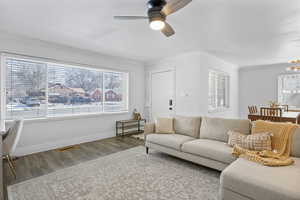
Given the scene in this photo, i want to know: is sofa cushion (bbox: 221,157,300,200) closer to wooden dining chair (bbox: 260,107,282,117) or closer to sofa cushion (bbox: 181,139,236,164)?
sofa cushion (bbox: 181,139,236,164)

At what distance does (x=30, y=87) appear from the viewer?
11.2ft

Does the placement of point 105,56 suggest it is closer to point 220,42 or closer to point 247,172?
point 220,42

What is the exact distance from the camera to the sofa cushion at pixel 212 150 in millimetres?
2194

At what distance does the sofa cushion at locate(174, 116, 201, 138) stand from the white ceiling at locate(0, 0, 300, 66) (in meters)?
1.75

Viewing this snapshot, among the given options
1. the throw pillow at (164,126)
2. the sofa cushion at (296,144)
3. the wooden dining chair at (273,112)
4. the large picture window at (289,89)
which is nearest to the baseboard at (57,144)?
the throw pillow at (164,126)

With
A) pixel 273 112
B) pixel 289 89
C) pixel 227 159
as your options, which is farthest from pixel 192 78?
pixel 289 89

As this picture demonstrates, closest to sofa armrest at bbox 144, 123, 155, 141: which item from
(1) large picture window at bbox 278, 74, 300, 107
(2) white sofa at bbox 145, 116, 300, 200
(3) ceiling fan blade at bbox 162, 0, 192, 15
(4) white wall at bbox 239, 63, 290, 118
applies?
(2) white sofa at bbox 145, 116, 300, 200

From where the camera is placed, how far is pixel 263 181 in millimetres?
1444

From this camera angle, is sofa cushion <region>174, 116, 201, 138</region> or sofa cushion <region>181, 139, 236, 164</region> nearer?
sofa cushion <region>181, 139, 236, 164</region>

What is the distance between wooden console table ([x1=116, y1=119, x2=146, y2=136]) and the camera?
4.86 meters

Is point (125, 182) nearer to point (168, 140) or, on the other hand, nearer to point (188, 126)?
point (168, 140)

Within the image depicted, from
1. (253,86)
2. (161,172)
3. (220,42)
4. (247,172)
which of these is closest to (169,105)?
(220,42)

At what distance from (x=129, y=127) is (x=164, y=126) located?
2150 millimetres

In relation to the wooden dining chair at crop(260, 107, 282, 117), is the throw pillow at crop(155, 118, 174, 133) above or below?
below
